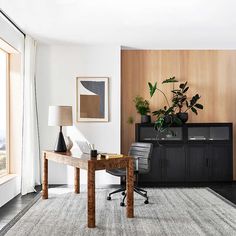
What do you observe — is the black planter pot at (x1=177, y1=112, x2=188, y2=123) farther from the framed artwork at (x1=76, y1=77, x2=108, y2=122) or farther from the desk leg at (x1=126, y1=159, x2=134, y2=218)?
the desk leg at (x1=126, y1=159, x2=134, y2=218)

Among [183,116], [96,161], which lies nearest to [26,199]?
[96,161]

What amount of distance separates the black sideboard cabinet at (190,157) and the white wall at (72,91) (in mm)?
603

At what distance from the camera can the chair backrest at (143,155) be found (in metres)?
4.88

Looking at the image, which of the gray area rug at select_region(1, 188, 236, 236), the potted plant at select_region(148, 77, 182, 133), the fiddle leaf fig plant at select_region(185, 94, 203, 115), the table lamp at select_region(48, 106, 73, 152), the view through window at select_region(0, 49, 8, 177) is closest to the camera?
the gray area rug at select_region(1, 188, 236, 236)

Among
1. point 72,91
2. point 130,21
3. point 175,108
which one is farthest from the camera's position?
point 175,108

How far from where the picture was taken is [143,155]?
5027 millimetres

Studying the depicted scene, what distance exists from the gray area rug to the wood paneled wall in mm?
1988

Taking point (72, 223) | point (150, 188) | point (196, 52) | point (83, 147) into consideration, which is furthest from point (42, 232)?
point (196, 52)

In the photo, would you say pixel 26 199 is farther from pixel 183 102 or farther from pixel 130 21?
pixel 183 102

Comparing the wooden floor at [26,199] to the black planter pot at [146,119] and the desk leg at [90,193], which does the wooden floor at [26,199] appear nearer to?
the desk leg at [90,193]

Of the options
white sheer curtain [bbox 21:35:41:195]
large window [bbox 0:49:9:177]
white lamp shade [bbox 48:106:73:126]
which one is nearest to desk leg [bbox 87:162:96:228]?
white lamp shade [bbox 48:106:73:126]

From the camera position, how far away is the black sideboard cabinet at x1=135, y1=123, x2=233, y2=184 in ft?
20.4

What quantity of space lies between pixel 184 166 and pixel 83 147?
8.13 feet

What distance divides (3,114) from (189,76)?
375cm
